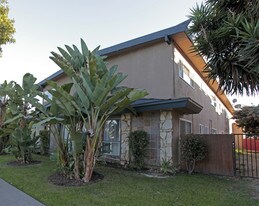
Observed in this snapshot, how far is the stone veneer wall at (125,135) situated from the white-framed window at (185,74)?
11.9ft

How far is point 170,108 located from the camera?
31.9ft

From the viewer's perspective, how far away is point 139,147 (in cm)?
1017

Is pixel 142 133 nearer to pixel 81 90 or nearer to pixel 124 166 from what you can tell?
A: pixel 124 166

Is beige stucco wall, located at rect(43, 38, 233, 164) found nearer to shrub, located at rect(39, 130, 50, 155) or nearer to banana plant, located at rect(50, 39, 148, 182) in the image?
banana plant, located at rect(50, 39, 148, 182)

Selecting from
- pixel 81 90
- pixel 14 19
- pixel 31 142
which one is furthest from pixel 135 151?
pixel 14 19

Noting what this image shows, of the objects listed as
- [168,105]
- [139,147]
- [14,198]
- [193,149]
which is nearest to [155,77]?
[168,105]

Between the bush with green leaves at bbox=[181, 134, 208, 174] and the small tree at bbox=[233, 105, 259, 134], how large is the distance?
283 cm

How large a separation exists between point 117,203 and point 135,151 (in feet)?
15.0

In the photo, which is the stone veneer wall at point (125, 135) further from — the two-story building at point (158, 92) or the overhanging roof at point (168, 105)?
the overhanging roof at point (168, 105)

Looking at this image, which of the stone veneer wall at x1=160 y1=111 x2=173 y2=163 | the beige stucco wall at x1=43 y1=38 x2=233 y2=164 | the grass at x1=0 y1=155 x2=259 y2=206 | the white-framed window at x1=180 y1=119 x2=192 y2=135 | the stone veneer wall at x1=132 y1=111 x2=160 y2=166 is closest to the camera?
the grass at x1=0 y1=155 x2=259 y2=206

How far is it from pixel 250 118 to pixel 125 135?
6.02 meters

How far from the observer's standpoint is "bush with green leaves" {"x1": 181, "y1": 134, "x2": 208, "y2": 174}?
377 inches

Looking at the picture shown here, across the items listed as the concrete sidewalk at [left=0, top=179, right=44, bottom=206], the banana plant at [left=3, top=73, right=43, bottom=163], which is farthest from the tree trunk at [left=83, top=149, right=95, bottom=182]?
the banana plant at [left=3, top=73, right=43, bottom=163]

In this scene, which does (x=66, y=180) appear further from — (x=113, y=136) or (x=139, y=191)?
(x=113, y=136)
